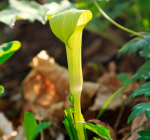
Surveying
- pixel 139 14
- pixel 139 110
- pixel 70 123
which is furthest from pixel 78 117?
pixel 139 14

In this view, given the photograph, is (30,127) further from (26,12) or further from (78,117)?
(26,12)

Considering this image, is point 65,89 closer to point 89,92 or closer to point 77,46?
point 89,92

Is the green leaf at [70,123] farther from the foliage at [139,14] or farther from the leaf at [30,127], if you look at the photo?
the foliage at [139,14]

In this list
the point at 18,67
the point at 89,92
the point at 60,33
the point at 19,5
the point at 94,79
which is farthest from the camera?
the point at 18,67

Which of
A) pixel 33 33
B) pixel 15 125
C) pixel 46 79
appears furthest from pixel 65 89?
pixel 33 33

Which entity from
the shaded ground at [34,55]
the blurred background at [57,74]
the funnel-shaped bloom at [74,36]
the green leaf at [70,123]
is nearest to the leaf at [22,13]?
the blurred background at [57,74]

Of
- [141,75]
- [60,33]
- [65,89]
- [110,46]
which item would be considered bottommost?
[110,46]

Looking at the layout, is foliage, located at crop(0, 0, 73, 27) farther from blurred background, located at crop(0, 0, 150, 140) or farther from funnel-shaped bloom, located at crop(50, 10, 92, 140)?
funnel-shaped bloom, located at crop(50, 10, 92, 140)
